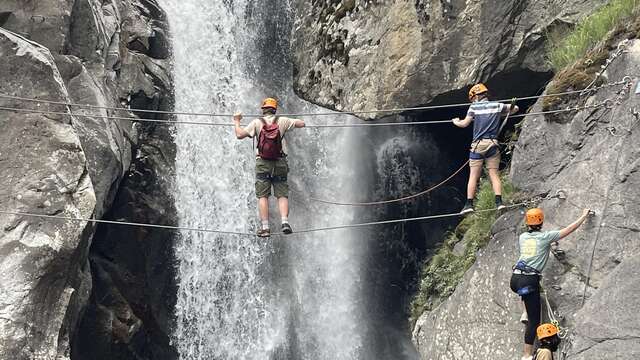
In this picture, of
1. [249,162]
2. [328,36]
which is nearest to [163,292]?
[249,162]

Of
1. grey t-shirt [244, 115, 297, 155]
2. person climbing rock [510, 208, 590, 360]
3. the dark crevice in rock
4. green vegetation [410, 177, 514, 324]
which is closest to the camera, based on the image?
person climbing rock [510, 208, 590, 360]

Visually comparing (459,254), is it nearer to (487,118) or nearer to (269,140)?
(487,118)

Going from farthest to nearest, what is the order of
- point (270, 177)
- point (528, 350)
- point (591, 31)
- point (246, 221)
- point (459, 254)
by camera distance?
point (246, 221) < point (459, 254) < point (591, 31) < point (270, 177) < point (528, 350)

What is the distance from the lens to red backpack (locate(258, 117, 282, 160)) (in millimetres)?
9570

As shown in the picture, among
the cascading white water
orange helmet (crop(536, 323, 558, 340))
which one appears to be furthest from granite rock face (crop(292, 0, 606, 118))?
orange helmet (crop(536, 323, 558, 340))

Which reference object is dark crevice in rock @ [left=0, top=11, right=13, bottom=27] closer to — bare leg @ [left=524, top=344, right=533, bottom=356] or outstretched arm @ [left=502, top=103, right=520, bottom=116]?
outstretched arm @ [left=502, top=103, right=520, bottom=116]

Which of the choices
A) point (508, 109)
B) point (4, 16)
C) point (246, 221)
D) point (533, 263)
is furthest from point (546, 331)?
point (4, 16)

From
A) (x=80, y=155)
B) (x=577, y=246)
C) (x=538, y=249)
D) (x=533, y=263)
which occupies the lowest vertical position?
(x=533, y=263)

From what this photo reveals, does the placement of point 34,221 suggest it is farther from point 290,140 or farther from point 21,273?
point 290,140

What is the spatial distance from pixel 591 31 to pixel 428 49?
319 cm

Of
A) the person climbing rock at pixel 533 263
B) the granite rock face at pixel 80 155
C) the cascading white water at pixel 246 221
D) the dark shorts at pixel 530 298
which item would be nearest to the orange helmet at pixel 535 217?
the person climbing rock at pixel 533 263

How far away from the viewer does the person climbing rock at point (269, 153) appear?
957 cm

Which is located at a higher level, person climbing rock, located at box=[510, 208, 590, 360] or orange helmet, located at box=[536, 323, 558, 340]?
person climbing rock, located at box=[510, 208, 590, 360]

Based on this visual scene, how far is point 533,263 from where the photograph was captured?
8453 millimetres
